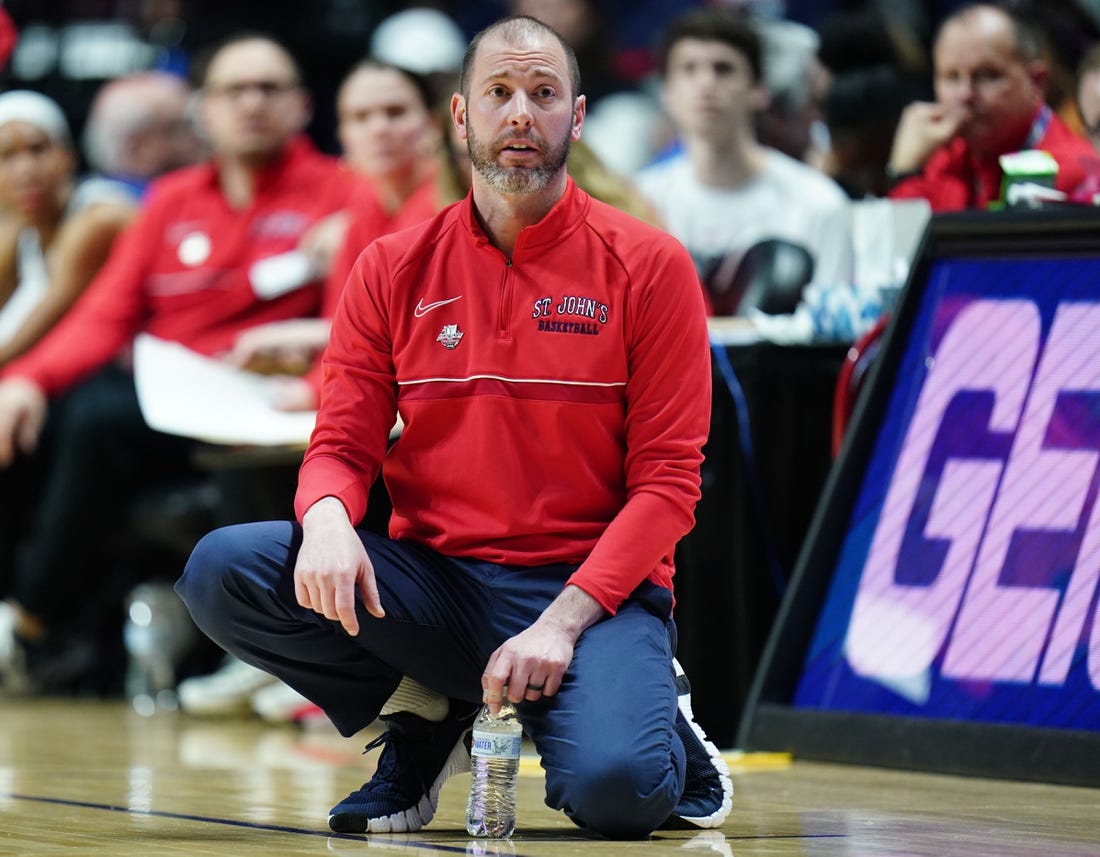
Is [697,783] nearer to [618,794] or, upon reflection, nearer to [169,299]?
[618,794]

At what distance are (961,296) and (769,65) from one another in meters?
2.20

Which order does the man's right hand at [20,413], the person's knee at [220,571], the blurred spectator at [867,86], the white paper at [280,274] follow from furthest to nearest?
1. the man's right hand at [20,413]
2. the white paper at [280,274]
3. the blurred spectator at [867,86]
4. the person's knee at [220,571]

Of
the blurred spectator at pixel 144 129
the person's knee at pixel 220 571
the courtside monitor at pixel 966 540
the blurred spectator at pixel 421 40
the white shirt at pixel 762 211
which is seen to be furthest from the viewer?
the blurred spectator at pixel 421 40

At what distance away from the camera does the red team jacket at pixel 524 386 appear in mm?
3035

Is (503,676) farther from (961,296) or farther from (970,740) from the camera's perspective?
(961,296)

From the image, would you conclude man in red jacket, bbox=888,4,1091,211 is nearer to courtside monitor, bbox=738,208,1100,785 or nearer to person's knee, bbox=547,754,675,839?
courtside monitor, bbox=738,208,1100,785

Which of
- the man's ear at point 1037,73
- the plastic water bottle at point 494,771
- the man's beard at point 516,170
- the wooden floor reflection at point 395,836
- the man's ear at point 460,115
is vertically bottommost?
the wooden floor reflection at point 395,836

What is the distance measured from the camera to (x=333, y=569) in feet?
9.18

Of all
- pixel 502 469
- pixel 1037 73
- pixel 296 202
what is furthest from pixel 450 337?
pixel 296 202

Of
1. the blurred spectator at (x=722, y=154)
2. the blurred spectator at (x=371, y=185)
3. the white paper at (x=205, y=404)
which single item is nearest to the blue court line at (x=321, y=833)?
the white paper at (x=205, y=404)

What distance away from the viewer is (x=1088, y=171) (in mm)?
4406

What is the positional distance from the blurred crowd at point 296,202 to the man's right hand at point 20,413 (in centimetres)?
1

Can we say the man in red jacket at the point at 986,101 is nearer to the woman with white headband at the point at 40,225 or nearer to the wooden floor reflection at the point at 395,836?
the wooden floor reflection at the point at 395,836

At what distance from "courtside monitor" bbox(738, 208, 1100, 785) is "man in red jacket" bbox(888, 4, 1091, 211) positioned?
0.60 meters
